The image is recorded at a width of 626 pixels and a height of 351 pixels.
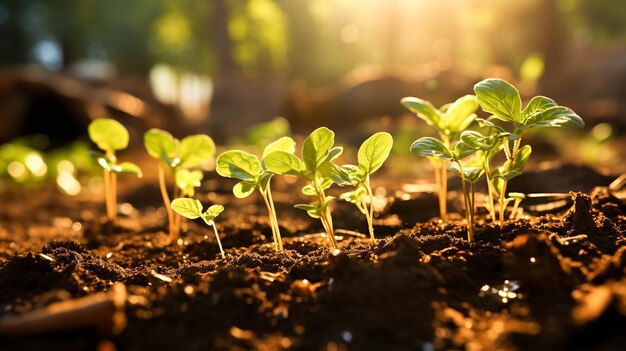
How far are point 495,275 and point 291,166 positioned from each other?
2.30 ft

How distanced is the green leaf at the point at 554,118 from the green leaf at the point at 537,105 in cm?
6

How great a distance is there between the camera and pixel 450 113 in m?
2.15

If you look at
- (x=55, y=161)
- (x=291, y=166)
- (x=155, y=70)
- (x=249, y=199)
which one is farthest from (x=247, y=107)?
(x=155, y=70)

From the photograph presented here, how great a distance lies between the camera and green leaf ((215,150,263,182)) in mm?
1937

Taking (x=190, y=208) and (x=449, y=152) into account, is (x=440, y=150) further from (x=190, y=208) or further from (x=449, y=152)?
(x=190, y=208)

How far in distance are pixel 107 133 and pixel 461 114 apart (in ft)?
5.41

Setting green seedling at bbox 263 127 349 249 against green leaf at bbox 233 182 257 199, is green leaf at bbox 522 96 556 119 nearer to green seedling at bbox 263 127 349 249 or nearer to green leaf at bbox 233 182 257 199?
green seedling at bbox 263 127 349 249

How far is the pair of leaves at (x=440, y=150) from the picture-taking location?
1846mm

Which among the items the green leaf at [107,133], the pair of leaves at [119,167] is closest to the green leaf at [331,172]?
the pair of leaves at [119,167]

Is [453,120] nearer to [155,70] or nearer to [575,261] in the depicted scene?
[575,261]

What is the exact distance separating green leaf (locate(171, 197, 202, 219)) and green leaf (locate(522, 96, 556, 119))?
1.18 m

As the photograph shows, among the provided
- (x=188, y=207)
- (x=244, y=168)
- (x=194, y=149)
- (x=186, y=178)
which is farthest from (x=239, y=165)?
(x=186, y=178)

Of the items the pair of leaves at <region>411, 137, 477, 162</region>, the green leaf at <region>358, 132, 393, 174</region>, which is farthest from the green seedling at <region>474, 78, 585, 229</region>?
the green leaf at <region>358, 132, 393, 174</region>

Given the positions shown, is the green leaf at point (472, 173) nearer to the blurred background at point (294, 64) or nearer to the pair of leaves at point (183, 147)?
the pair of leaves at point (183, 147)
